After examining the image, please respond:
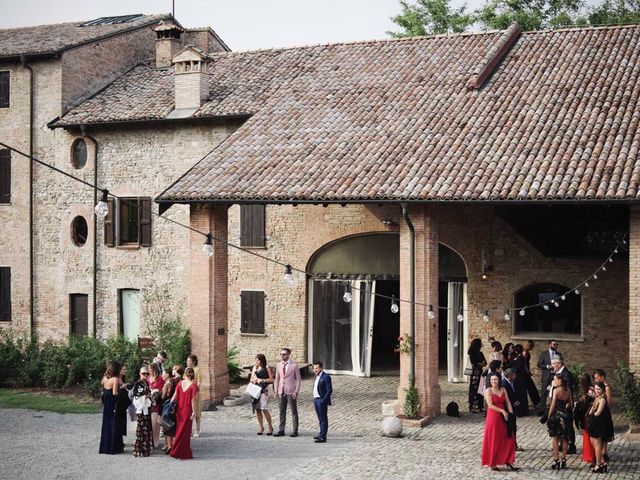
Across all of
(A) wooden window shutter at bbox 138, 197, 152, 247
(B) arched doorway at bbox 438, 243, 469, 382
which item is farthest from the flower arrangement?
(A) wooden window shutter at bbox 138, 197, 152, 247

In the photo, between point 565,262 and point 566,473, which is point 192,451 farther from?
point 565,262

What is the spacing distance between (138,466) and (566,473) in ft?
22.5

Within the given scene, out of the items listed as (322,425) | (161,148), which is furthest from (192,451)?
(161,148)

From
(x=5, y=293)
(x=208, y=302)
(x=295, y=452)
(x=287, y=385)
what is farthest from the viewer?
(x=5, y=293)

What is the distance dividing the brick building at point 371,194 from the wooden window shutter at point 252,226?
6cm

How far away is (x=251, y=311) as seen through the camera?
2589 cm

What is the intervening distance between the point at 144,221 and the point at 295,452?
12472mm

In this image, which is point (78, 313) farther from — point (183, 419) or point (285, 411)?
point (183, 419)

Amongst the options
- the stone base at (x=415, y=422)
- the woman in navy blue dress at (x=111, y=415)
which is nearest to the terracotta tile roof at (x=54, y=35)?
the woman in navy blue dress at (x=111, y=415)

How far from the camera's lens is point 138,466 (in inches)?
595

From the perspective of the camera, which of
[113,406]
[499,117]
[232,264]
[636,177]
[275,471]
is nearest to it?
[275,471]

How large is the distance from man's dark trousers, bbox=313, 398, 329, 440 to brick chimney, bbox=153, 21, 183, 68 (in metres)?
16.2

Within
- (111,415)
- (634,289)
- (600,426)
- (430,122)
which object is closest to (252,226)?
(430,122)

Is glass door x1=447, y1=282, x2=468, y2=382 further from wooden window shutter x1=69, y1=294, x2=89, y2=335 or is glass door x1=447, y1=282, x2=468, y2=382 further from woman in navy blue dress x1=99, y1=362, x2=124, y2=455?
wooden window shutter x1=69, y1=294, x2=89, y2=335
